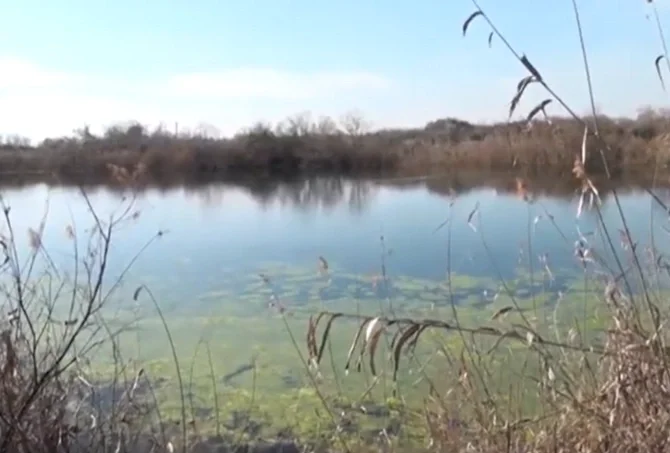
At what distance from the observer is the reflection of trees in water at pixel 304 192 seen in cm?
1057

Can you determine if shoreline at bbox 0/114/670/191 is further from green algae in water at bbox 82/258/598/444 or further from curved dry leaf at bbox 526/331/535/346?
curved dry leaf at bbox 526/331/535/346

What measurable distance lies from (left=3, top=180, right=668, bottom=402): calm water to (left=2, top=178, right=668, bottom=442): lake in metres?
0.02

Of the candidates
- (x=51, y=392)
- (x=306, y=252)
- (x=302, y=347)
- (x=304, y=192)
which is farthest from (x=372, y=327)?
(x=304, y=192)

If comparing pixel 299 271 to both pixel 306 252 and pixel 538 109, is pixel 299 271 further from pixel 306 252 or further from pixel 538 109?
pixel 538 109

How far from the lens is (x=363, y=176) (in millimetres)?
15172

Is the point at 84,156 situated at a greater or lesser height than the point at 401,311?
greater

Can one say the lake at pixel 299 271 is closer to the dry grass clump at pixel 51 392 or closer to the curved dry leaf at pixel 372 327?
the dry grass clump at pixel 51 392

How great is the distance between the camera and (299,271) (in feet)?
18.5

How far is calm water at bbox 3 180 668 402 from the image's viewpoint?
392 cm

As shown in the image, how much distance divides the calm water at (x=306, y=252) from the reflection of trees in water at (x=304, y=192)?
0.45m

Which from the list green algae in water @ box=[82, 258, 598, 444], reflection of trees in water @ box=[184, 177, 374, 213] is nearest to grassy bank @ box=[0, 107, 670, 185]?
reflection of trees in water @ box=[184, 177, 374, 213]

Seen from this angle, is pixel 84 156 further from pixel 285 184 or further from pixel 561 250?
pixel 285 184

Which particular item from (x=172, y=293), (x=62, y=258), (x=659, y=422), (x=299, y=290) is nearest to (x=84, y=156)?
(x=62, y=258)

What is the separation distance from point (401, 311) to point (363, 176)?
11.4 m
